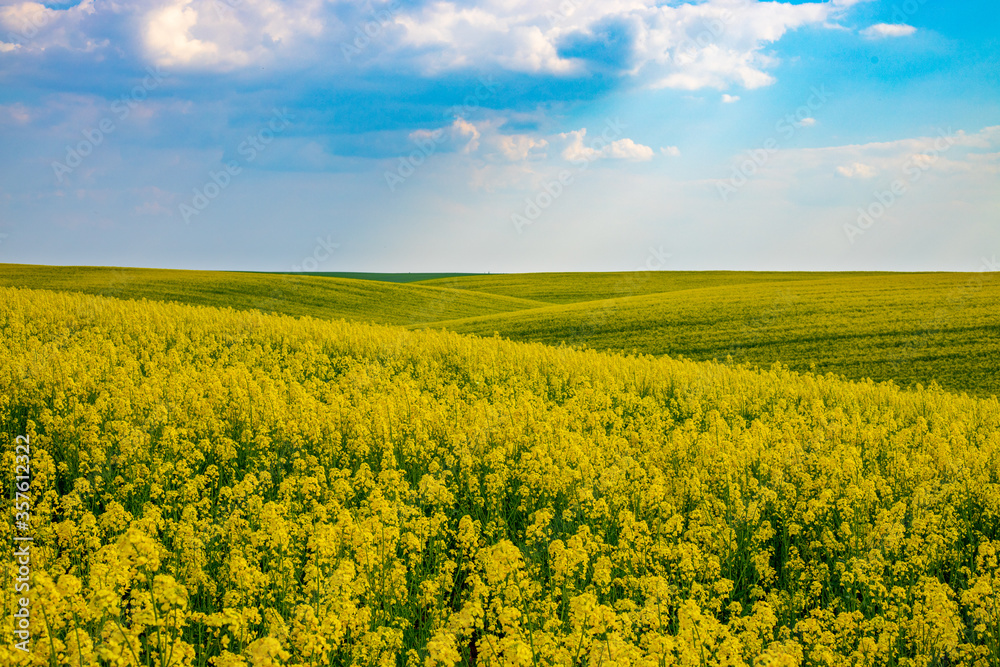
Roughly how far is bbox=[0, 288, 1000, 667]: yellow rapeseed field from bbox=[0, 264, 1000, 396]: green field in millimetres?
9361

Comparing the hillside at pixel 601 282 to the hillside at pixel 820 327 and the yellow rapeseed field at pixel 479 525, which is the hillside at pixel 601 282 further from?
the yellow rapeseed field at pixel 479 525

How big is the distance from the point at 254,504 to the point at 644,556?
11.0 feet

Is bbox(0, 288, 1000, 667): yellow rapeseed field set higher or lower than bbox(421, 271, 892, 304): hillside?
lower

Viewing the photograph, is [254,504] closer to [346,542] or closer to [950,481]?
[346,542]

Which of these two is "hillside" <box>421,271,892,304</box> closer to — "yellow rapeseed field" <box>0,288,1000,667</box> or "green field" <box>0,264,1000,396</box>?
"green field" <box>0,264,1000,396</box>

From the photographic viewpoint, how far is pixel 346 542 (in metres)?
4.66

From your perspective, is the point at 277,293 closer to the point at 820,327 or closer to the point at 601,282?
the point at 820,327

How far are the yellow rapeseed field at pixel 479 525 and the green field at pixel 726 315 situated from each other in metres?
9.36

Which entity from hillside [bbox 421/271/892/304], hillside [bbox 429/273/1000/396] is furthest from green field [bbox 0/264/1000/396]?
hillside [bbox 421/271/892/304]

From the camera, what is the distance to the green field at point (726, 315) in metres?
21.2

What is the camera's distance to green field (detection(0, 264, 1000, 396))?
2123 cm

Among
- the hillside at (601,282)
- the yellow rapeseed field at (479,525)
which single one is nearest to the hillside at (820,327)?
the yellow rapeseed field at (479,525)

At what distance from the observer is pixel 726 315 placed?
29.8 metres

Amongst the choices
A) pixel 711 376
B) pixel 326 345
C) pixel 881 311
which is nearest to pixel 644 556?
pixel 711 376
